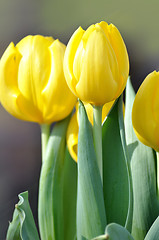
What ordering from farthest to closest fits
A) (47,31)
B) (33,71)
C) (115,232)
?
1. (47,31)
2. (33,71)
3. (115,232)

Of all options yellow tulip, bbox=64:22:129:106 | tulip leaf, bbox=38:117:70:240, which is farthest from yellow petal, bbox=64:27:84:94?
tulip leaf, bbox=38:117:70:240

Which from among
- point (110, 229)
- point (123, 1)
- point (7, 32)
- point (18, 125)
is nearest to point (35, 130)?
point (18, 125)

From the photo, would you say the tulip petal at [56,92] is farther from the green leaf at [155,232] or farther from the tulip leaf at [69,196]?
the green leaf at [155,232]

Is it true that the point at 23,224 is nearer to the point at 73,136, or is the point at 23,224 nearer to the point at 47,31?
the point at 73,136

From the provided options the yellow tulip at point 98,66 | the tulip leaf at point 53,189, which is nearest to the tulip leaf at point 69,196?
the tulip leaf at point 53,189

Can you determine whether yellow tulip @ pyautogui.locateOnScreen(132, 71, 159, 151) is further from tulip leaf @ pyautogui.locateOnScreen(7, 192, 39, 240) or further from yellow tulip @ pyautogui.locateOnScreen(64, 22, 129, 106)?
tulip leaf @ pyautogui.locateOnScreen(7, 192, 39, 240)

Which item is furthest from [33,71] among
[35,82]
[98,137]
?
[98,137]

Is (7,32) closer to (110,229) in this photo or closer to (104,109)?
(104,109)
